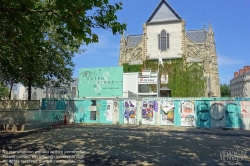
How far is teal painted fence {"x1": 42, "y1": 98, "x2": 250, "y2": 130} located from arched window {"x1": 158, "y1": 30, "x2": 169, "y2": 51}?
66.2ft

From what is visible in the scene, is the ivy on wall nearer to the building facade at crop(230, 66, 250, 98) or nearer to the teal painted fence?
the teal painted fence

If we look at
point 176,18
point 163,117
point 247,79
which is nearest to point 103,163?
point 163,117

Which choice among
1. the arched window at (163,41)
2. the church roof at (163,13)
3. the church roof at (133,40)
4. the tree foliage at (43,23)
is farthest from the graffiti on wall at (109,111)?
the church roof at (133,40)

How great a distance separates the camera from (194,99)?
19469mm

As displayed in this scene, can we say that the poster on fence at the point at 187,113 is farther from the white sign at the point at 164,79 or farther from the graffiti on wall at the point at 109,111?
the white sign at the point at 164,79

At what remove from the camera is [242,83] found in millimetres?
92000

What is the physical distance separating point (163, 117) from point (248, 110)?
781 cm

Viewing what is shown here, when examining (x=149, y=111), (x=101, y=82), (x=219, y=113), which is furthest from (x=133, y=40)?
(x=219, y=113)

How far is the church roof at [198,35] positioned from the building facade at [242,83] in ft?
146

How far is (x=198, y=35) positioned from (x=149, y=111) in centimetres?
3670

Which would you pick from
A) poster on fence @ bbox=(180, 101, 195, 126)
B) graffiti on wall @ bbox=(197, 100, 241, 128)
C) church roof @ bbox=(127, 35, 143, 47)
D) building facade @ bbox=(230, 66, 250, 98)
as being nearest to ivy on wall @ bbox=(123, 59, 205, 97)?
poster on fence @ bbox=(180, 101, 195, 126)

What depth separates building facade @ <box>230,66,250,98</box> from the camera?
85.2m

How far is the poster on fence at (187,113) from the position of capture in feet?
63.4

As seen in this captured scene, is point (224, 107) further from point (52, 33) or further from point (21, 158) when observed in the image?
point (52, 33)
